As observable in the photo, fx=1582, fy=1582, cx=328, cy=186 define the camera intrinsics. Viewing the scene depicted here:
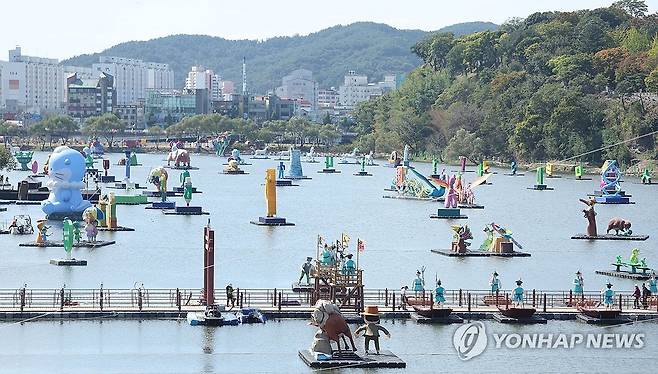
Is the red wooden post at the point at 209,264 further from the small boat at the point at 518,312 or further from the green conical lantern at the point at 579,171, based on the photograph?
the green conical lantern at the point at 579,171

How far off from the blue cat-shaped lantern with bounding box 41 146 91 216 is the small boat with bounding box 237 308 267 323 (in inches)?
1088

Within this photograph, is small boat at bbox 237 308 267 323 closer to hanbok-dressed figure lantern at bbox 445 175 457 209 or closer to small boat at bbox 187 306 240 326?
small boat at bbox 187 306 240 326

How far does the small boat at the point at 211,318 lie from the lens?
127ft

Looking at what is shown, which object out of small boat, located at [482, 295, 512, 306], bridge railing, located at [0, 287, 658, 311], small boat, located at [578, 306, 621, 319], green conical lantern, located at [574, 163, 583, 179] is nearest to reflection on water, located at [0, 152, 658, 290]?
bridge railing, located at [0, 287, 658, 311]

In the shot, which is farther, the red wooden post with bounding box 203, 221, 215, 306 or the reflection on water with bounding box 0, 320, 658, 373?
the red wooden post with bounding box 203, 221, 215, 306

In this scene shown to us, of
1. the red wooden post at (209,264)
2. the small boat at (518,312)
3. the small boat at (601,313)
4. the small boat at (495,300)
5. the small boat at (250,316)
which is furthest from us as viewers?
the small boat at (495,300)

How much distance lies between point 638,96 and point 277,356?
105 meters

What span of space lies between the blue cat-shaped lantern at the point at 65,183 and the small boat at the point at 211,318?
90.6 ft

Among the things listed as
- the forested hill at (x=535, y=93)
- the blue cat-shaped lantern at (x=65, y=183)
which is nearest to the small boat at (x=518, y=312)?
the blue cat-shaped lantern at (x=65, y=183)

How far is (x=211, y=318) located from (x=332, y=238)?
28.2m

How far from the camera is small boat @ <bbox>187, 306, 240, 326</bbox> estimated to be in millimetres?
38688

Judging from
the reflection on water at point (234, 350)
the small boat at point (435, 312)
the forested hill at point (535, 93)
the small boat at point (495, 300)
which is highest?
the forested hill at point (535, 93)

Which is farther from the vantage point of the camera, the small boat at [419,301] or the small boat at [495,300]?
the small boat at [495,300]

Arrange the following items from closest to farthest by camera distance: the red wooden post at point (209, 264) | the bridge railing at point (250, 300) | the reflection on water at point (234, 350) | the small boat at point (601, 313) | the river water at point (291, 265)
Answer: the reflection on water at point (234, 350)
the river water at point (291, 265)
the red wooden post at point (209, 264)
the small boat at point (601, 313)
the bridge railing at point (250, 300)
